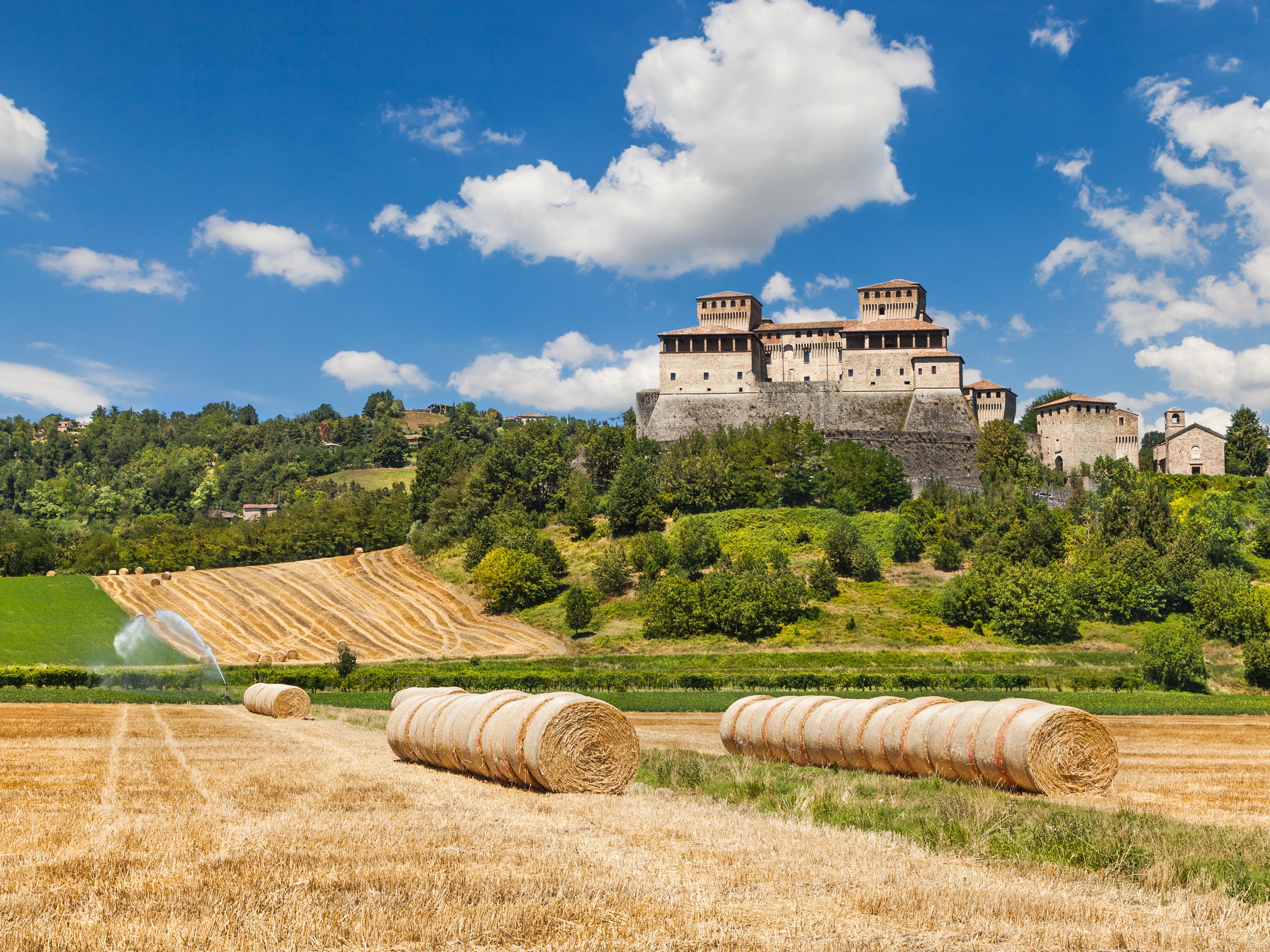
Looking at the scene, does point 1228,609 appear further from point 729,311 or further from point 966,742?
point 729,311

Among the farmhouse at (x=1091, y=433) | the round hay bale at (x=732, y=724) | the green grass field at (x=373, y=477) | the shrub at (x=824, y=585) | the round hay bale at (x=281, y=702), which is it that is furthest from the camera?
the green grass field at (x=373, y=477)

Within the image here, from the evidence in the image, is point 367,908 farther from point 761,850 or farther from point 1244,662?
point 1244,662

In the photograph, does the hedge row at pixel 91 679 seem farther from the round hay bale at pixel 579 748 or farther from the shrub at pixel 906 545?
the shrub at pixel 906 545

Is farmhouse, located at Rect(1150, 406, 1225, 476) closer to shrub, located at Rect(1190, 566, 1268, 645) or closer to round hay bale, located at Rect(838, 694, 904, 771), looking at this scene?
shrub, located at Rect(1190, 566, 1268, 645)

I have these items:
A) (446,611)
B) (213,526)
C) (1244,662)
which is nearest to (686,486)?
(446,611)

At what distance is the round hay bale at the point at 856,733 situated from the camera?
15.4 m

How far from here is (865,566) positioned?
63.0m

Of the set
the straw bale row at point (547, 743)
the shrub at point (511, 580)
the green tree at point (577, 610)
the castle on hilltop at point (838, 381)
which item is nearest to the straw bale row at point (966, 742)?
the straw bale row at point (547, 743)

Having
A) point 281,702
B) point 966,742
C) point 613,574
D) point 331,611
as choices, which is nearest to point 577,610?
point 613,574

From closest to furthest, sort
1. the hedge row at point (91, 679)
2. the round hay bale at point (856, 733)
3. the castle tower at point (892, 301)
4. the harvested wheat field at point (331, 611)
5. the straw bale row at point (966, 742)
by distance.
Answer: the straw bale row at point (966, 742) → the round hay bale at point (856, 733) → the hedge row at point (91, 679) → the harvested wheat field at point (331, 611) → the castle tower at point (892, 301)

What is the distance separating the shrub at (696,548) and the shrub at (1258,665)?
3395cm

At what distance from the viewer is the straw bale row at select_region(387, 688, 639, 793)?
13344 mm

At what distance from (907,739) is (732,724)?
4.68m

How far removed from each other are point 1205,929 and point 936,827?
3.64m
